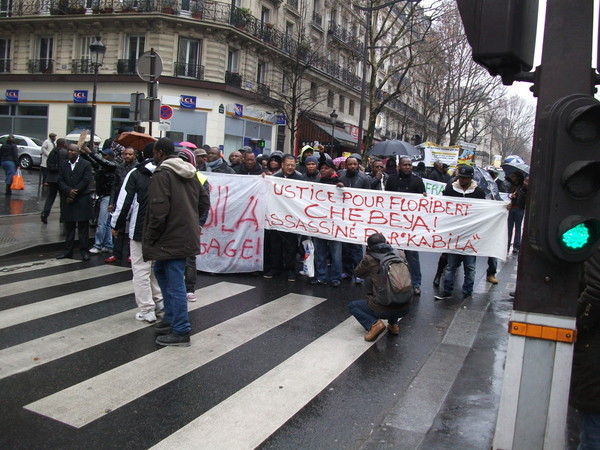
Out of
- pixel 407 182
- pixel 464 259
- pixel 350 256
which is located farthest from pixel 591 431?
pixel 350 256

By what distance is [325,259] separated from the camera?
27.2ft

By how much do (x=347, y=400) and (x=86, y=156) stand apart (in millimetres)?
6614

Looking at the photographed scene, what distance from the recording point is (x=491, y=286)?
8602 millimetres

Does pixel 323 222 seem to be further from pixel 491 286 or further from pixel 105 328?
pixel 105 328

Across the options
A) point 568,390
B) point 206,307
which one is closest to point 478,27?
point 568,390

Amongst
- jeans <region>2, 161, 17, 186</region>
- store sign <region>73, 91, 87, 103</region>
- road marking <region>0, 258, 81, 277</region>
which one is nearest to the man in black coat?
road marking <region>0, 258, 81, 277</region>

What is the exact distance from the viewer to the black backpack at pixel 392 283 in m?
5.45

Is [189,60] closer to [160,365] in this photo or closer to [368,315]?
[368,315]

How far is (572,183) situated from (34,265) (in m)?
7.75

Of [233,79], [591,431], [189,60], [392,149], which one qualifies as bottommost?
[591,431]

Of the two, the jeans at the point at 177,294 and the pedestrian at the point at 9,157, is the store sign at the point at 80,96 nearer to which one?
the pedestrian at the point at 9,157

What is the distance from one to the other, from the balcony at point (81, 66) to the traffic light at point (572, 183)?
104 ft

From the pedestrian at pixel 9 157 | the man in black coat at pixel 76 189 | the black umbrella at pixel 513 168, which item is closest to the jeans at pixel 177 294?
Answer: the man in black coat at pixel 76 189

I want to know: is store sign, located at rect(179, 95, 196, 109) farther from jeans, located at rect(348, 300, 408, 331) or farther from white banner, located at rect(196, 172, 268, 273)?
jeans, located at rect(348, 300, 408, 331)
